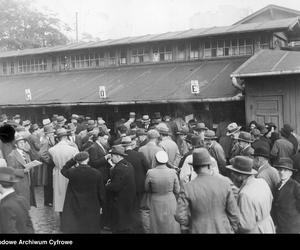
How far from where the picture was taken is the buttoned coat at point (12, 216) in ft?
14.5

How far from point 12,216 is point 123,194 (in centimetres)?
242

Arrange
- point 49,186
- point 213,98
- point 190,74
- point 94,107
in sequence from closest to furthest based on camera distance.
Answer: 1. point 49,186
2. point 213,98
3. point 190,74
4. point 94,107

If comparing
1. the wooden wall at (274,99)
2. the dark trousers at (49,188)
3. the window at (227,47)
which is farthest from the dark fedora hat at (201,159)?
the window at (227,47)

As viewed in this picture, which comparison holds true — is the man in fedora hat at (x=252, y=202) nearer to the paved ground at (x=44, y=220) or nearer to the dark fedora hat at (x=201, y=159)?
the dark fedora hat at (x=201, y=159)

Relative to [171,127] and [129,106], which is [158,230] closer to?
[171,127]


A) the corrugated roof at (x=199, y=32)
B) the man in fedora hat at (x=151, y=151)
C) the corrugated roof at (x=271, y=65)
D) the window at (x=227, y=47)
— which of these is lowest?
the man in fedora hat at (x=151, y=151)

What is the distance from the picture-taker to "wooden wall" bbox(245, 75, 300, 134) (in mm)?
11539

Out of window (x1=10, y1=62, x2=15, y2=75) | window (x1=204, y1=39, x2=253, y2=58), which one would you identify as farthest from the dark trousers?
window (x1=10, y1=62, x2=15, y2=75)

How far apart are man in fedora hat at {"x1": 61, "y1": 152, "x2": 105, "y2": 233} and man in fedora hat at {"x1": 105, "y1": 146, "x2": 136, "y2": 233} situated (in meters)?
0.27

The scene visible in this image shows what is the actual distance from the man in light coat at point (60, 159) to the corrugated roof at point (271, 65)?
570 cm

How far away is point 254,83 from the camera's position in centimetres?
1205

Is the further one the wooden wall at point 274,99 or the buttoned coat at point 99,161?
the wooden wall at point 274,99

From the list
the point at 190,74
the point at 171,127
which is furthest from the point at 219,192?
the point at 190,74
